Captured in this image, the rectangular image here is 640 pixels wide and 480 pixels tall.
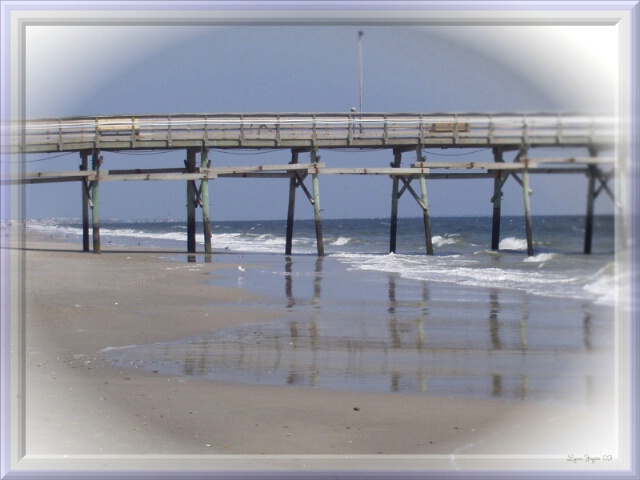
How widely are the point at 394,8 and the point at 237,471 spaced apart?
247cm

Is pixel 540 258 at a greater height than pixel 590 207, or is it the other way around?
pixel 590 207

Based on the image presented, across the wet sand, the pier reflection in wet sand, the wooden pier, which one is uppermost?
the wooden pier

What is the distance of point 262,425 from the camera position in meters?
5.01

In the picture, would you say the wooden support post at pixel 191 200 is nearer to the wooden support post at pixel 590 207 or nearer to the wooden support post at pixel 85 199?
the wooden support post at pixel 85 199

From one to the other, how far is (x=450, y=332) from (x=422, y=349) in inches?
26.7

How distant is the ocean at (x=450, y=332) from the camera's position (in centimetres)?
484

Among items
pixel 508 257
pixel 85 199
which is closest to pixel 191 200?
pixel 85 199

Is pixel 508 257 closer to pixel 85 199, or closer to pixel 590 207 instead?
pixel 590 207

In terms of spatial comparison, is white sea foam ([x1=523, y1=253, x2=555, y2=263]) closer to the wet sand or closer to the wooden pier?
the wooden pier

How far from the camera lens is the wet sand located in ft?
13.9

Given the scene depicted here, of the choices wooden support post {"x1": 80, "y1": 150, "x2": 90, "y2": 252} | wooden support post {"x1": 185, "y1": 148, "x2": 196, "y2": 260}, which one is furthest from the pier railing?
wooden support post {"x1": 80, "y1": 150, "x2": 90, "y2": 252}

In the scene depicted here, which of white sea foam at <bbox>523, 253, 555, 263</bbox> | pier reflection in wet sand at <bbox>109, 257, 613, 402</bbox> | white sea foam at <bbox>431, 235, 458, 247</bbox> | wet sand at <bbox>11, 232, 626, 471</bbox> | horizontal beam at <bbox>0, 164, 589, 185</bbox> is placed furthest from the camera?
white sea foam at <bbox>431, 235, 458, 247</bbox>

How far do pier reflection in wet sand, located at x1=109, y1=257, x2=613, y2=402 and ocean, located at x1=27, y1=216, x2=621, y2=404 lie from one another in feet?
0.04

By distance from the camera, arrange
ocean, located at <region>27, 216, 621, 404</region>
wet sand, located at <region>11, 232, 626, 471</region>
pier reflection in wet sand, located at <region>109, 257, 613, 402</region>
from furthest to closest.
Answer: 1. pier reflection in wet sand, located at <region>109, 257, 613, 402</region>
2. ocean, located at <region>27, 216, 621, 404</region>
3. wet sand, located at <region>11, 232, 626, 471</region>
